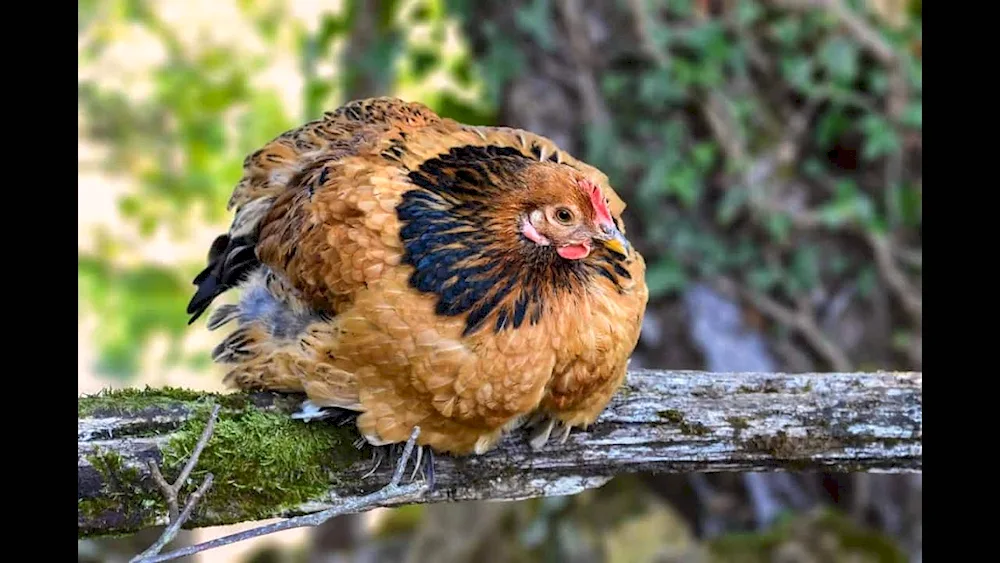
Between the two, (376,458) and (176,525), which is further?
(376,458)

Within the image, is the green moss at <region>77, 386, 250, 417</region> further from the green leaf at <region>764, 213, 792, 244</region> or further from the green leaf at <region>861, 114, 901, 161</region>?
the green leaf at <region>861, 114, 901, 161</region>

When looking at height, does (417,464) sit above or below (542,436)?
below

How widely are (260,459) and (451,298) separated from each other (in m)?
0.59

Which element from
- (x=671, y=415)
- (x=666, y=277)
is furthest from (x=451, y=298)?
(x=666, y=277)

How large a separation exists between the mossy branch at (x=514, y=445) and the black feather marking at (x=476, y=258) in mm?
404

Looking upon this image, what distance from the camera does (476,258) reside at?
92.4 inches

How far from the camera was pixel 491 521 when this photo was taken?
537 centimetres

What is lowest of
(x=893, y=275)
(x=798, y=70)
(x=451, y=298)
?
(x=451, y=298)

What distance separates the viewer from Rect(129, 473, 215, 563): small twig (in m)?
1.86

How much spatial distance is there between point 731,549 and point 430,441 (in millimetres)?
2663

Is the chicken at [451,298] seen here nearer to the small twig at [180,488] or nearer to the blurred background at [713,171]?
the small twig at [180,488]

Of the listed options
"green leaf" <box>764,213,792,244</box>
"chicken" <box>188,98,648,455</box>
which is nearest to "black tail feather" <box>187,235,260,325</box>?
"chicken" <box>188,98,648,455</box>

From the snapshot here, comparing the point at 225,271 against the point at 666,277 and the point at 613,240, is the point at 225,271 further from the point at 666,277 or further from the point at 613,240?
the point at 666,277
